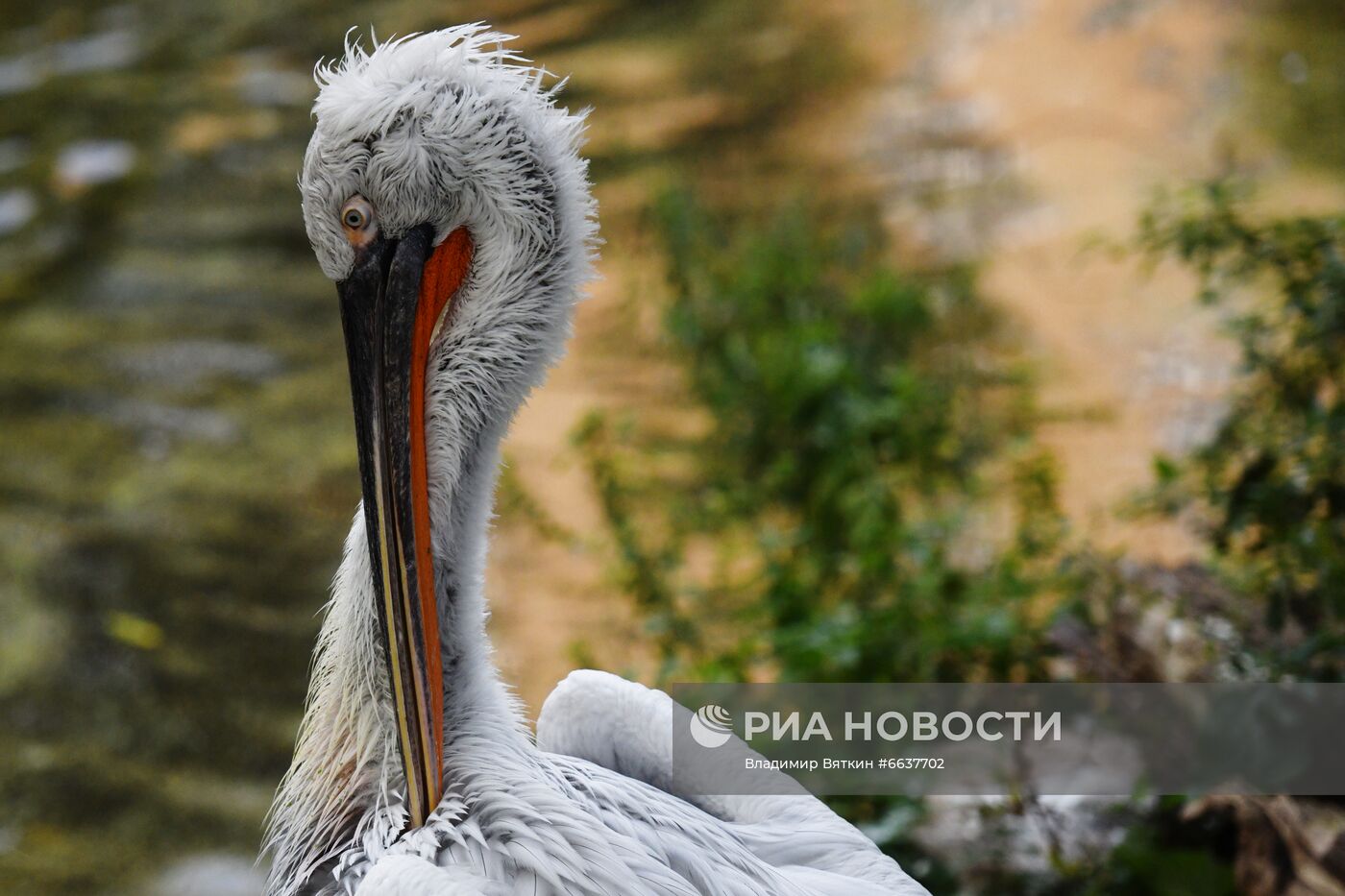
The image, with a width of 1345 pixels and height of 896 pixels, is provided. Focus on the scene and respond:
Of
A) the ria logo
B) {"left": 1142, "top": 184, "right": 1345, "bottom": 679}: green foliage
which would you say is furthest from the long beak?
{"left": 1142, "top": 184, "right": 1345, "bottom": 679}: green foliage

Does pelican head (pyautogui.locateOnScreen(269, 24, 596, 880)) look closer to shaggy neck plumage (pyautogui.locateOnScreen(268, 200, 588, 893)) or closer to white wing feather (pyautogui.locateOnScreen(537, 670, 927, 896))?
shaggy neck plumage (pyautogui.locateOnScreen(268, 200, 588, 893))

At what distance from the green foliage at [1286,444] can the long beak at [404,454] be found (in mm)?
1605

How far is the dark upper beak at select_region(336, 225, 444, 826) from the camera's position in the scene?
1634 millimetres

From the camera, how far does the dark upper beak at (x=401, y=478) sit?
1634 mm

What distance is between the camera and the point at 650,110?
6.52 meters

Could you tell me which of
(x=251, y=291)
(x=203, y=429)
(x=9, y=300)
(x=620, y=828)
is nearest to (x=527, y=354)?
(x=620, y=828)

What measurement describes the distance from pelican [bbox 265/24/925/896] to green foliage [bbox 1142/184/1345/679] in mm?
1101

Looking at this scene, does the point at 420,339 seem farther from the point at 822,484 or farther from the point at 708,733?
the point at 822,484

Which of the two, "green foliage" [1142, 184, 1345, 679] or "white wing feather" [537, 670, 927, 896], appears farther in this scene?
"green foliage" [1142, 184, 1345, 679]

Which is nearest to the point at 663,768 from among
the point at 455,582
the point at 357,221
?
the point at 455,582

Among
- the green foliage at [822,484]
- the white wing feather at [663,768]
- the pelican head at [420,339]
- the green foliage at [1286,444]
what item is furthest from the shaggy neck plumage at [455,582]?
the green foliage at [1286,444]

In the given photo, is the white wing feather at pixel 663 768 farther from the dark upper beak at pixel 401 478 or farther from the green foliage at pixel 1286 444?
the green foliage at pixel 1286 444

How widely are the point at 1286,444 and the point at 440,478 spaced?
1.73 m

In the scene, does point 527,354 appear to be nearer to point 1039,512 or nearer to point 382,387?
point 382,387
